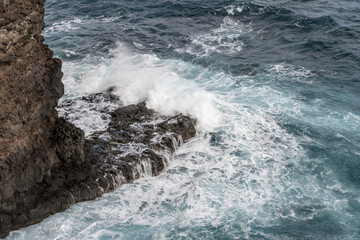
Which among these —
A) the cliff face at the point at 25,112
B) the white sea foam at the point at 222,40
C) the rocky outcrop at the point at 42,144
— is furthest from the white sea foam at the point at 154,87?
the cliff face at the point at 25,112

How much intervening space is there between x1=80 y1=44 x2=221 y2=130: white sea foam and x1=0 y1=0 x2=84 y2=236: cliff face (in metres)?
7.92

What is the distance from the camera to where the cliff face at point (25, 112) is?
15.7 metres

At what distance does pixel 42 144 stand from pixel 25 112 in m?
1.84

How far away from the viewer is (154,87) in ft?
88.7

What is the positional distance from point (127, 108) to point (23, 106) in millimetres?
8493

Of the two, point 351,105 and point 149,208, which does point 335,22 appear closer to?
point 351,105

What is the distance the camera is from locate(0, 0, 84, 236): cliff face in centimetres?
1566

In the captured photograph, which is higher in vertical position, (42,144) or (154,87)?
(42,144)

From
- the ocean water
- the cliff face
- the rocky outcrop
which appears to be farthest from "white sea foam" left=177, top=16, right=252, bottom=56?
the cliff face

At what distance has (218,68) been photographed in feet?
108

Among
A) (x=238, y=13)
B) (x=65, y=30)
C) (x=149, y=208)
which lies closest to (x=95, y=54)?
(x=65, y=30)

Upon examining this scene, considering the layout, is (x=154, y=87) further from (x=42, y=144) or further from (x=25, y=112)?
(x=25, y=112)

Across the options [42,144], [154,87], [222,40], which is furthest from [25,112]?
[222,40]

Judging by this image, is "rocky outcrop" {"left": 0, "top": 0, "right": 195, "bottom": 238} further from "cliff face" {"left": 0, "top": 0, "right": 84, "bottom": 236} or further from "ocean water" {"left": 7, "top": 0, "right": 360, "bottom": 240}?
"ocean water" {"left": 7, "top": 0, "right": 360, "bottom": 240}
